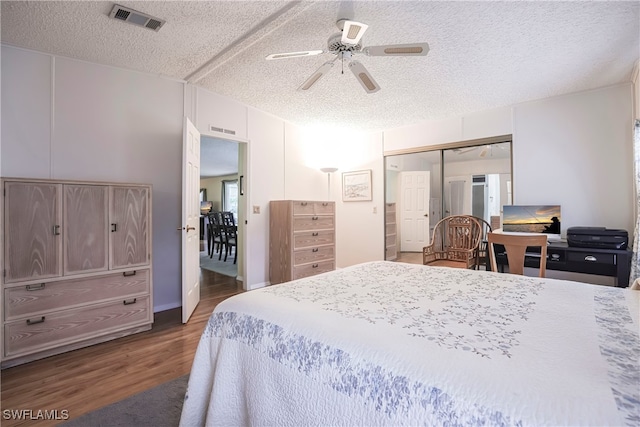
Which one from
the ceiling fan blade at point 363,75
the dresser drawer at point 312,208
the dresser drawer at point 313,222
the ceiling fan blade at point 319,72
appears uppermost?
the ceiling fan blade at point 319,72

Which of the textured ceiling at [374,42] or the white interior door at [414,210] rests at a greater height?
the textured ceiling at [374,42]

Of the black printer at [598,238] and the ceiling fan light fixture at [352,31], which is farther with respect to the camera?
the black printer at [598,238]

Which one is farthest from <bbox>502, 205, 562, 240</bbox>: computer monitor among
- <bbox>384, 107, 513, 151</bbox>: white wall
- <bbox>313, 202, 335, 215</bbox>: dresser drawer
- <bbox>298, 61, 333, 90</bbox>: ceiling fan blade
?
<bbox>298, 61, 333, 90</bbox>: ceiling fan blade

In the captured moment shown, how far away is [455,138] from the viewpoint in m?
4.03

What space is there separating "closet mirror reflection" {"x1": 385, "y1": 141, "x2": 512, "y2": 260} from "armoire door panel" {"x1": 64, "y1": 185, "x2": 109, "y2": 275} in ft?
12.4

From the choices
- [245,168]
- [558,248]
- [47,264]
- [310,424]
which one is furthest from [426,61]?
[47,264]

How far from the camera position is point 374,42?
7.48ft

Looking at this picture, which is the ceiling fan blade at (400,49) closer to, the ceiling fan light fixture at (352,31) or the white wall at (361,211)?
the ceiling fan light fixture at (352,31)

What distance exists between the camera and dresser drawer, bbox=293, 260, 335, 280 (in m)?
3.89

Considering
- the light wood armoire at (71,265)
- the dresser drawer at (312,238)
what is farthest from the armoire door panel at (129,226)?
the dresser drawer at (312,238)

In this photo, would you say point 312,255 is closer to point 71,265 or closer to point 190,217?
point 190,217

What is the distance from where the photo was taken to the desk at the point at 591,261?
8.59ft

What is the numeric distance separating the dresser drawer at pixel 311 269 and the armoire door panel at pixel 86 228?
83.7 inches

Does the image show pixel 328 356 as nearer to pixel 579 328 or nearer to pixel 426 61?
pixel 579 328
